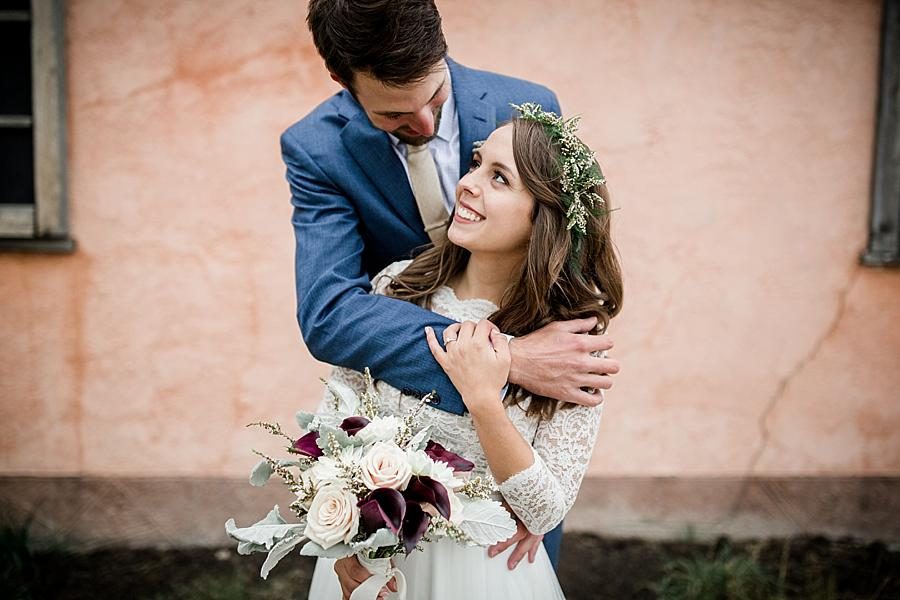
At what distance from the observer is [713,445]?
176 inches

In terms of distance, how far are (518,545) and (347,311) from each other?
0.76 meters

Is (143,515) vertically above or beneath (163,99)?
beneath

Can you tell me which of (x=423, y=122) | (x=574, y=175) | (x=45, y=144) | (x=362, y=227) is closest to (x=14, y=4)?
(x=45, y=144)

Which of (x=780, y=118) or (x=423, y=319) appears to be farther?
(x=780, y=118)

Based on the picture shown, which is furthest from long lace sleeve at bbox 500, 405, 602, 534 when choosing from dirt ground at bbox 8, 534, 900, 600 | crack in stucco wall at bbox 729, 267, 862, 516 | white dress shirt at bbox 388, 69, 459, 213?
crack in stucco wall at bbox 729, 267, 862, 516

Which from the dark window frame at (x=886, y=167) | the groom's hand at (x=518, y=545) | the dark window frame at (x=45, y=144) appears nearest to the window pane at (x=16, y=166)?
the dark window frame at (x=45, y=144)

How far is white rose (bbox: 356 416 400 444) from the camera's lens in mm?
1836

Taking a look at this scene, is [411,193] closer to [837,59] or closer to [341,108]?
[341,108]

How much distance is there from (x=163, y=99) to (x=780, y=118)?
3063 millimetres

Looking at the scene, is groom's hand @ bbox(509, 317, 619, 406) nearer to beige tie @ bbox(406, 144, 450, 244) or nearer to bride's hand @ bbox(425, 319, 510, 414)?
bride's hand @ bbox(425, 319, 510, 414)

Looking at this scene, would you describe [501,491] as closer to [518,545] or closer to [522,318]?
[518,545]

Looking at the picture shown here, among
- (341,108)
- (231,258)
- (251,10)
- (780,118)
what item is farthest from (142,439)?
(780,118)

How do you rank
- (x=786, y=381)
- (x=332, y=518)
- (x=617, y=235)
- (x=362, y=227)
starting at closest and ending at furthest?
(x=332, y=518), (x=362, y=227), (x=617, y=235), (x=786, y=381)

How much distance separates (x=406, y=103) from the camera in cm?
220
